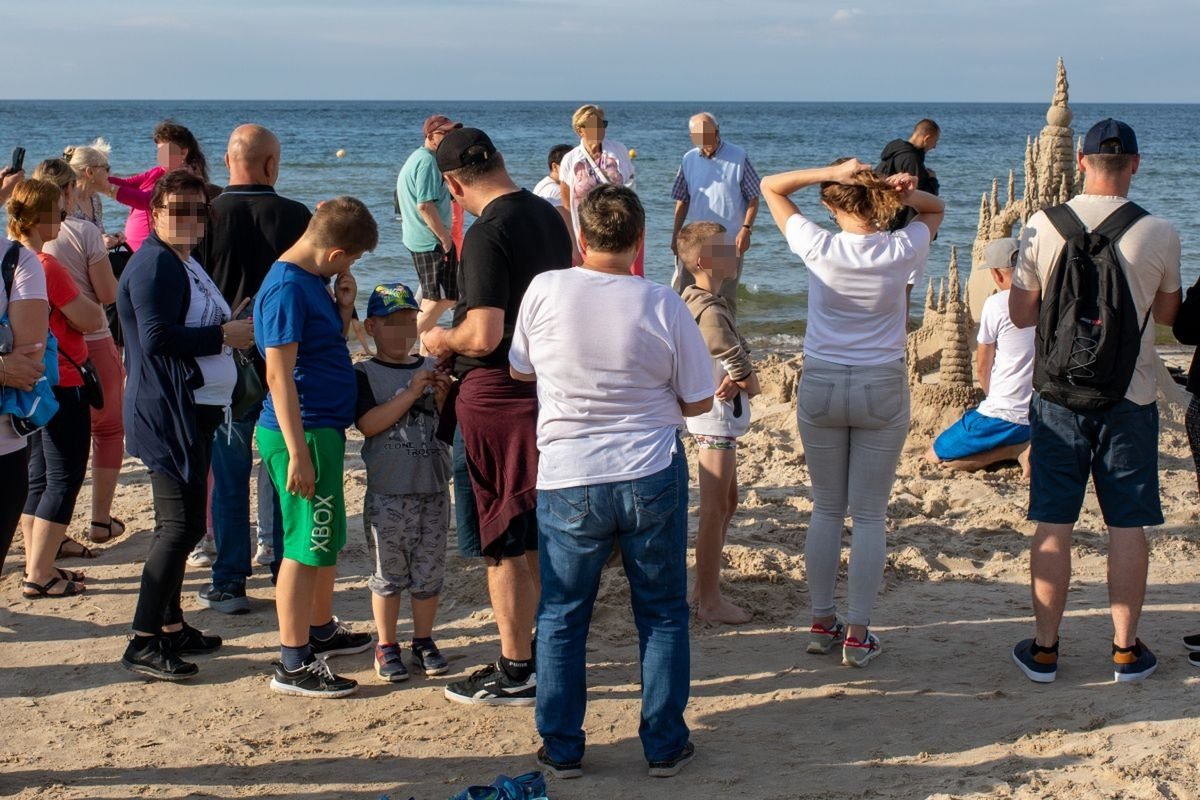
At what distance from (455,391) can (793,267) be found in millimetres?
15288

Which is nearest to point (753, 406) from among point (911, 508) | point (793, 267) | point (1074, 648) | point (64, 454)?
point (911, 508)

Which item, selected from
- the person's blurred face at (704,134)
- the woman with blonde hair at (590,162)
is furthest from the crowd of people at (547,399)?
the person's blurred face at (704,134)

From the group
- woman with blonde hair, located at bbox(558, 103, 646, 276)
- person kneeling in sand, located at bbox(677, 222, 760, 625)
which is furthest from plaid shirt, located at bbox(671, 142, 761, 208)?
person kneeling in sand, located at bbox(677, 222, 760, 625)

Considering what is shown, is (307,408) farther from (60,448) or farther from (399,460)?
(60,448)

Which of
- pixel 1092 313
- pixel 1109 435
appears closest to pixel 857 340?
pixel 1092 313

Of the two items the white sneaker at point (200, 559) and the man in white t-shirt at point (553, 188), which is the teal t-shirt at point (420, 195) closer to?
the man in white t-shirt at point (553, 188)

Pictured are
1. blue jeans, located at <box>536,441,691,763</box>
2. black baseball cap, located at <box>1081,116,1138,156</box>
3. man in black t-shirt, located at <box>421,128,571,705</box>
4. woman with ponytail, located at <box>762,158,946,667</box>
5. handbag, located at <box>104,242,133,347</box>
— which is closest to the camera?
blue jeans, located at <box>536,441,691,763</box>

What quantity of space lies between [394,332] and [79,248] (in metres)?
1.93

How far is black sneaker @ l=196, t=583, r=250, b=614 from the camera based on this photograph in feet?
17.7

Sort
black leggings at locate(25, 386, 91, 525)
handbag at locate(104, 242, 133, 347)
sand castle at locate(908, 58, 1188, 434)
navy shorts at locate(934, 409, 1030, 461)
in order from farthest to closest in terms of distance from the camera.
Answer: sand castle at locate(908, 58, 1188, 434) < navy shorts at locate(934, 409, 1030, 461) < handbag at locate(104, 242, 133, 347) < black leggings at locate(25, 386, 91, 525)

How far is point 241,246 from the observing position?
5.20 metres

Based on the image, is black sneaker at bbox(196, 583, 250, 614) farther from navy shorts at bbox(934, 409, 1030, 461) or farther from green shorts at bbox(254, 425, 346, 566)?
→ navy shorts at bbox(934, 409, 1030, 461)

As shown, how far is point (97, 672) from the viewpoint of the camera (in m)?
4.78

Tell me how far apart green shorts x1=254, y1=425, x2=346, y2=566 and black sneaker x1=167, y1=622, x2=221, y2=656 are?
0.90 m
